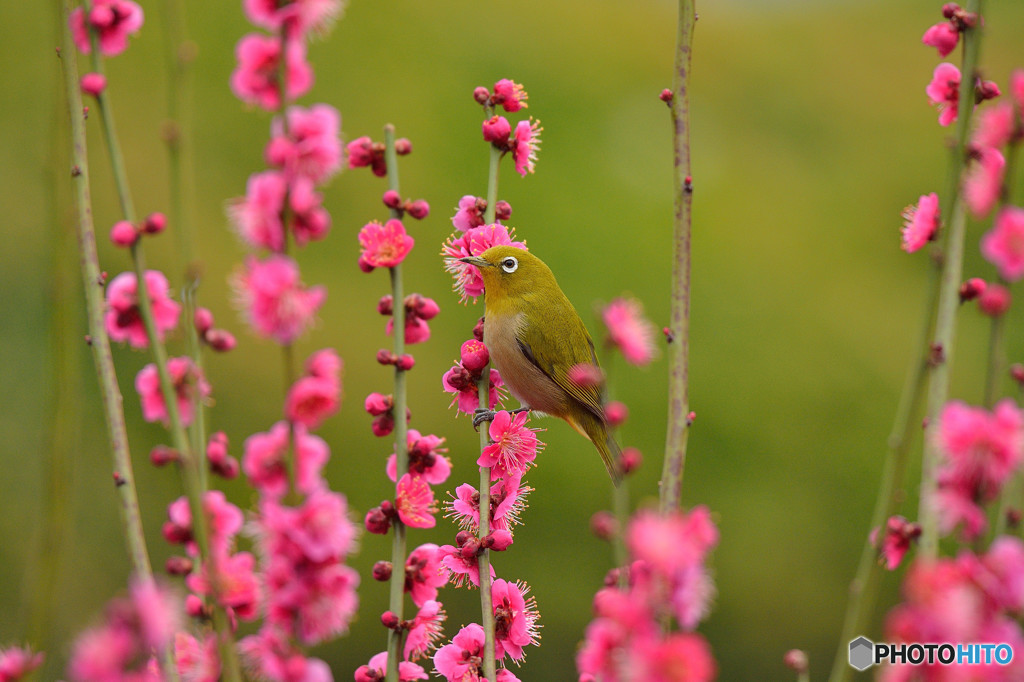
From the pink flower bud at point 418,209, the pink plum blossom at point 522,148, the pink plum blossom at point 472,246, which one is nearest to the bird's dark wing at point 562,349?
the pink plum blossom at point 472,246

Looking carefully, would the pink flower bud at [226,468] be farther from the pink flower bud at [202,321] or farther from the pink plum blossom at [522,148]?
the pink plum blossom at [522,148]

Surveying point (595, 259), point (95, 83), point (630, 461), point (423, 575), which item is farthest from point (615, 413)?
point (595, 259)

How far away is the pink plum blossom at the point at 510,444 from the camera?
35.5 inches

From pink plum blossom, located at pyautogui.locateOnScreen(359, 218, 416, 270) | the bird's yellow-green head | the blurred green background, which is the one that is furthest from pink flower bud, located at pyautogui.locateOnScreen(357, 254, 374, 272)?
the blurred green background

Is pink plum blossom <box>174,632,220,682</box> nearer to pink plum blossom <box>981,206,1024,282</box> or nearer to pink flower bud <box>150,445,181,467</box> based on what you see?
pink flower bud <box>150,445,181,467</box>

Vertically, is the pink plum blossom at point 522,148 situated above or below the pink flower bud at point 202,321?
above

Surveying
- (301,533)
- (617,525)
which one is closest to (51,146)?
(301,533)

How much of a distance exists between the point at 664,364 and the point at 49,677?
197cm

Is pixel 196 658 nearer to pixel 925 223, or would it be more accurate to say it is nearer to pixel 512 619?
pixel 512 619

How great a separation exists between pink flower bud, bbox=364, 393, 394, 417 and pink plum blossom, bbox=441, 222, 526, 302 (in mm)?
199

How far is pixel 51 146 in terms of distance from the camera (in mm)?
732

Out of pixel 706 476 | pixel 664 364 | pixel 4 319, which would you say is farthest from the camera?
pixel 664 364

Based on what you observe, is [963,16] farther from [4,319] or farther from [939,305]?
[4,319]

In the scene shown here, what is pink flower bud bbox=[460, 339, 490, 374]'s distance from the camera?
0.90 meters
